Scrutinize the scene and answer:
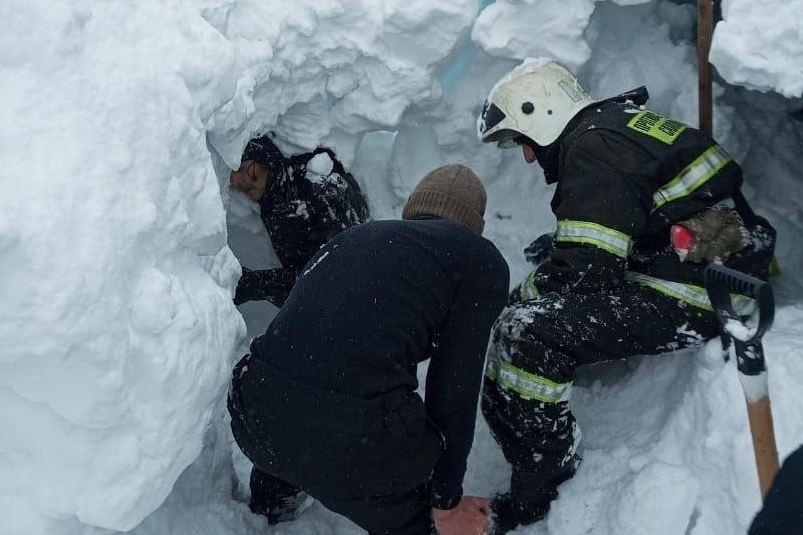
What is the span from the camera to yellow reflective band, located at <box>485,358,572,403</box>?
8.03ft

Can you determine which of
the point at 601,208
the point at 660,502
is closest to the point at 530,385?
the point at 660,502

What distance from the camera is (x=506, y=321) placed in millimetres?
2586

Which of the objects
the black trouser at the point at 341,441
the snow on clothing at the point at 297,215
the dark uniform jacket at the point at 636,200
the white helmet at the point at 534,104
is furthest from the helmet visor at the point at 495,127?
the black trouser at the point at 341,441

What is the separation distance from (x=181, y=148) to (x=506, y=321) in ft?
4.08

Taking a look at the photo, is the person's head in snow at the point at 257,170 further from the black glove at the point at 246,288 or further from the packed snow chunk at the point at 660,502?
the packed snow chunk at the point at 660,502

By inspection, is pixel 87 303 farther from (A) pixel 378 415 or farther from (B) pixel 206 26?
(B) pixel 206 26

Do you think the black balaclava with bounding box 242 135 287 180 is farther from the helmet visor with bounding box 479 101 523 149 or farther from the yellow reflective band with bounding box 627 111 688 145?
the yellow reflective band with bounding box 627 111 688 145

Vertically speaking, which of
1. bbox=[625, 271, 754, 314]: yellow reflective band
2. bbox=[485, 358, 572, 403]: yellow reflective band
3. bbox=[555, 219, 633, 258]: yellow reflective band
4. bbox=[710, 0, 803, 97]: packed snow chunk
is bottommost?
bbox=[485, 358, 572, 403]: yellow reflective band

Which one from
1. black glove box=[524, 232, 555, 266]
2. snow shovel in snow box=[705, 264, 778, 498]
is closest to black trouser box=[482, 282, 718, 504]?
snow shovel in snow box=[705, 264, 778, 498]

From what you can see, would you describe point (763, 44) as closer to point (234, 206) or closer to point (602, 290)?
point (602, 290)

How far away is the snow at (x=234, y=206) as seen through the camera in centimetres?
168

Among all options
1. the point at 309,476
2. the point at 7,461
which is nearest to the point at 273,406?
the point at 309,476

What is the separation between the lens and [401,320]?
1.97m

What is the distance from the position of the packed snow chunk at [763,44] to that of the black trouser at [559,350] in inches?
30.8
